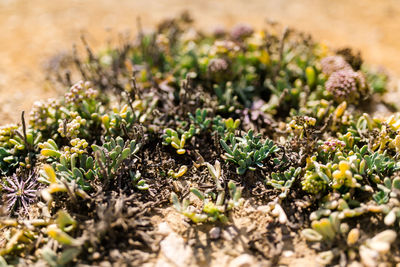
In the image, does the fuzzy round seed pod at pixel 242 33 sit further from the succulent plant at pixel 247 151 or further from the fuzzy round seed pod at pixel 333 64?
the succulent plant at pixel 247 151

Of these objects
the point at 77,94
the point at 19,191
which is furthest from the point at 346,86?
Result: the point at 19,191

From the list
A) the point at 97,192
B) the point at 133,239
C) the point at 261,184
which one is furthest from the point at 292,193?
the point at 97,192

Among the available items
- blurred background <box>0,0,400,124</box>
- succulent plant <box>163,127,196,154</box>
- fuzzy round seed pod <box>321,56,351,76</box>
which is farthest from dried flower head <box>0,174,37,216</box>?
fuzzy round seed pod <box>321,56,351,76</box>

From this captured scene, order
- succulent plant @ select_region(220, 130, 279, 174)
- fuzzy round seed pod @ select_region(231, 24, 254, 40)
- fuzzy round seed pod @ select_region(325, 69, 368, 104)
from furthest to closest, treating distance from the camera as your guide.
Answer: fuzzy round seed pod @ select_region(231, 24, 254, 40) → fuzzy round seed pod @ select_region(325, 69, 368, 104) → succulent plant @ select_region(220, 130, 279, 174)

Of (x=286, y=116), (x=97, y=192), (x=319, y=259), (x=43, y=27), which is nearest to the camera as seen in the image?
(x=319, y=259)

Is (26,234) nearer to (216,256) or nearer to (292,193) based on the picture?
(216,256)

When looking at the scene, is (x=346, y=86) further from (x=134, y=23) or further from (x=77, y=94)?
(x=134, y=23)

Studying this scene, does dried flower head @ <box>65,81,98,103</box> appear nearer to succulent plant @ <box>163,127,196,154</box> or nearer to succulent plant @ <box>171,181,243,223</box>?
succulent plant @ <box>163,127,196,154</box>
